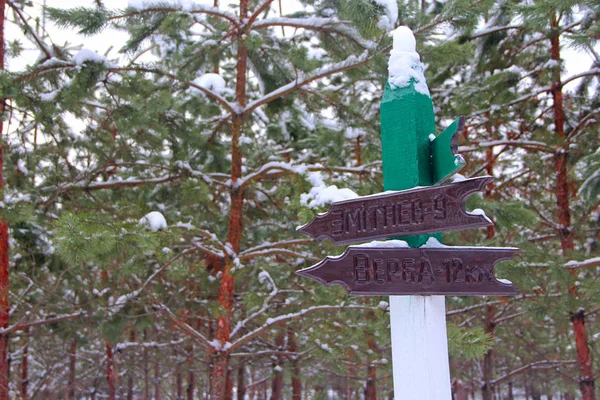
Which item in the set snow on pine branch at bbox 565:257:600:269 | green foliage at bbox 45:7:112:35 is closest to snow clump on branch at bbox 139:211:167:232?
green foliage at bbox 45:7:112:35

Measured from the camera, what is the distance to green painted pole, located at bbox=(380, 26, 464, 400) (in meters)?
2.76

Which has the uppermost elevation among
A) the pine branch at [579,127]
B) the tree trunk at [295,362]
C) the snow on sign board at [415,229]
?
the pine branch at [579,127]

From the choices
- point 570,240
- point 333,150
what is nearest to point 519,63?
point 570,240

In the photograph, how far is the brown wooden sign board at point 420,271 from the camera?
8.96ft

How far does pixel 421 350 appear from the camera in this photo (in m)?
2.79

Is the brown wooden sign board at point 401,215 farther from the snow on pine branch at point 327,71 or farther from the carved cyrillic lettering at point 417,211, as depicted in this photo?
the snow on pine branch at point 327,71

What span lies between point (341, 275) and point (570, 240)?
7598 mm

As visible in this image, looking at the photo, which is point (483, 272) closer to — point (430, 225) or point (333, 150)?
point (430, 225)

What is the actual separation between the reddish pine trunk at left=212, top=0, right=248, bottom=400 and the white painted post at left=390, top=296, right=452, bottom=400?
4313mm

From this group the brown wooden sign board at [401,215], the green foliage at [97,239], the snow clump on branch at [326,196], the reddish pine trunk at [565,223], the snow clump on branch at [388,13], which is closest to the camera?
the brown wooden sign board at [401,215]

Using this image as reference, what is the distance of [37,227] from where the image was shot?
29.6ft

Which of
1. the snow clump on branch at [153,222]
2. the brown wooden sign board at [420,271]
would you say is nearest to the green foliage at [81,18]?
the snow clump on branch at [153,222]

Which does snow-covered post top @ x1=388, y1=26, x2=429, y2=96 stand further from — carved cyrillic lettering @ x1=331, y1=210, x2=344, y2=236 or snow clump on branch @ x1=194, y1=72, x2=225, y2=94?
snow clump on branch @ x1=194, y1=72, x2=225, y2=94

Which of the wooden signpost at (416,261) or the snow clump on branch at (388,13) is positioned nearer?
the wooden signpost at (416,261)
